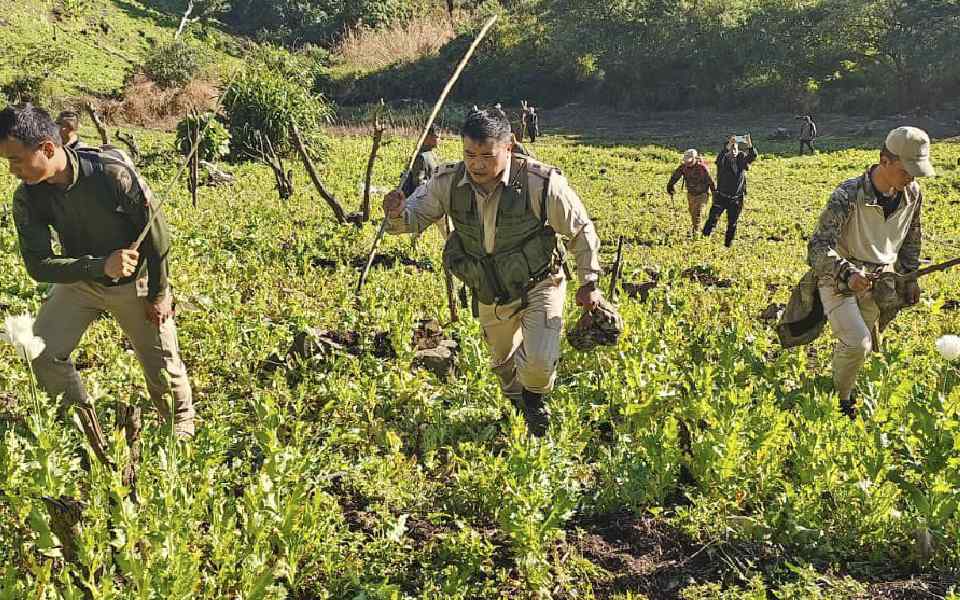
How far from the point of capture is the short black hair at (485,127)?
13.3 ft

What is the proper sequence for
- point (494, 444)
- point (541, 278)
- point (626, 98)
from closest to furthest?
1. point (541, 278)
2. point (494, 444)
3. point (626, 98)

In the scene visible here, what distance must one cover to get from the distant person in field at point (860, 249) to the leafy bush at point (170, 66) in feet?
102

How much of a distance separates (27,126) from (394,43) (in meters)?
49.5

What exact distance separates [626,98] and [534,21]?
10456 mm

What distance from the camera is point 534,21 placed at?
47.8m

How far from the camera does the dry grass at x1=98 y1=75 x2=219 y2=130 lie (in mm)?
27297

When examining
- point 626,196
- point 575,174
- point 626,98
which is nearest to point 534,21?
point 626,98

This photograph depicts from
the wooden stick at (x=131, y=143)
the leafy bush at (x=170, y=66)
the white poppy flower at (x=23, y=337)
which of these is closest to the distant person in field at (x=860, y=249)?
the white poppy flower at (x=23, y=337)

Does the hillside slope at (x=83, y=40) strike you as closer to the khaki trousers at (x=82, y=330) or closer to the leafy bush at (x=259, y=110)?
the leafy bush at (x=259, y=110)

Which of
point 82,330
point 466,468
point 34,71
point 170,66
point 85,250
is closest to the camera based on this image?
point 85,250

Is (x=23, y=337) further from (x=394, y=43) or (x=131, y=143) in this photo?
(x=394, y=43)

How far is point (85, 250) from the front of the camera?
13.8 ft

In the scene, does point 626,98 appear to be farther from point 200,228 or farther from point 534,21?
point 200,228

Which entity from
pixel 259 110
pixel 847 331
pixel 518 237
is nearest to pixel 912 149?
pixel 847 331
